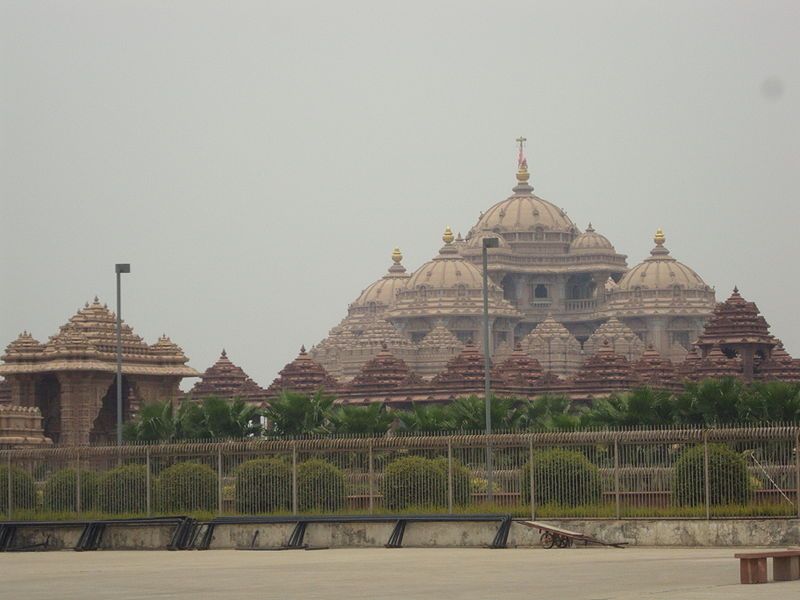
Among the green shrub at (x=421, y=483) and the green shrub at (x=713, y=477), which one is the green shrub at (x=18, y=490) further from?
the green shrub at (x=713, y=477)

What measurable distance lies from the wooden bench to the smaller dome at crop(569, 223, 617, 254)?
167755 mm

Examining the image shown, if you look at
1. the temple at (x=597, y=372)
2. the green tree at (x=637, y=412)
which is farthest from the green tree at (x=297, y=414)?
the temple at (x=597, y=372)

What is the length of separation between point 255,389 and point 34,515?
85.6 metres

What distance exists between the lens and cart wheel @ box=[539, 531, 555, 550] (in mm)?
36750

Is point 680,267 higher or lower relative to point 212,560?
higher

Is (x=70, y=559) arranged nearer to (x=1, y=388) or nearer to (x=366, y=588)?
(x=366, y=588)

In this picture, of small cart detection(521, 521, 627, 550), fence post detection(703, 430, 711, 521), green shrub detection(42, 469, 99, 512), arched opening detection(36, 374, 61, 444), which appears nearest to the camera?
small cart detection(521, 521, 627, 550)

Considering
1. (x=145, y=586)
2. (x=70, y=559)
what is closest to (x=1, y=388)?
(x=70, y=559)

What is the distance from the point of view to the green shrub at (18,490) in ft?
147

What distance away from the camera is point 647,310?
179 m

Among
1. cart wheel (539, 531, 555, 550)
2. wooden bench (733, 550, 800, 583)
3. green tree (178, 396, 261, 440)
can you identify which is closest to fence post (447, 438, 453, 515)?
cart wheel (539, 531, 555, 550)

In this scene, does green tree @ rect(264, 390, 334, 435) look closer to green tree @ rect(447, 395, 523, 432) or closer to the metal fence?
green tree @ rect(447, 395, 523, 432)

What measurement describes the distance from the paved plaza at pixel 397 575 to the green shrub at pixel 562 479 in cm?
291

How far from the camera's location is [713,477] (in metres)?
37.5
